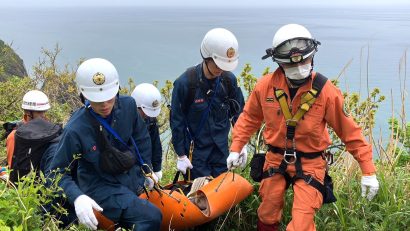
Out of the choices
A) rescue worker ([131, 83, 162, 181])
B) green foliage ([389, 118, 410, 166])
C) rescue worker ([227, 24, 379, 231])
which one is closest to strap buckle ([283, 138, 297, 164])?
rescue worker ([227, 24, 379, 231])

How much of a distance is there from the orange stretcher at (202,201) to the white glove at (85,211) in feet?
2.40

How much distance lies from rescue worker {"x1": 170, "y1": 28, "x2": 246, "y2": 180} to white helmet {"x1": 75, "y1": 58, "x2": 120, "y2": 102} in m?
1.11

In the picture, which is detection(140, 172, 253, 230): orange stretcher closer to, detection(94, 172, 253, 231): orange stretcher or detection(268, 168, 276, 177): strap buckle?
detection(94, 172, 253, 231): orange stretcher

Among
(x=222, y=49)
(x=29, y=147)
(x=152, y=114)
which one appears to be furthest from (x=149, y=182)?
(x=222, y=49)

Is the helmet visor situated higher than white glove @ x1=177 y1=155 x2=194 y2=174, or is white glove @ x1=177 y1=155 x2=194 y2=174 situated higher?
the helmet visor

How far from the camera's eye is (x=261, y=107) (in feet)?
12.1

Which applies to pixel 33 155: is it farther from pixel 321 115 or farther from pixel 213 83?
pixel 321 115

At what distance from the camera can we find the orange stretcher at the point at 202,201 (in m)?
3.72

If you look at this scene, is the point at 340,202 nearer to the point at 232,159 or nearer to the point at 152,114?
the point at 232,159

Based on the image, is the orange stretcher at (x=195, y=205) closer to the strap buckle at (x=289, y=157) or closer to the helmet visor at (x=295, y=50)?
the strap buckle at (x=289, y=157)

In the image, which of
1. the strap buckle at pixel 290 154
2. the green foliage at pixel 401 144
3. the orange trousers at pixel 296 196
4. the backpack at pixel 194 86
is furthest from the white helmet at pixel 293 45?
the green foliage at pixel 401 144

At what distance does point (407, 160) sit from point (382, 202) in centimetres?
211

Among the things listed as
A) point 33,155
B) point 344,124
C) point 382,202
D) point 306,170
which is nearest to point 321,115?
point 344,124

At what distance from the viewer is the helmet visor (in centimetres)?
317
